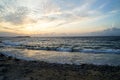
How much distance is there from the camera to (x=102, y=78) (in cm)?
675

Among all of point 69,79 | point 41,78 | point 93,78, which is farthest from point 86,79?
point 41,78

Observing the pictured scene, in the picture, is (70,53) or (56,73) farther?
(70,53)

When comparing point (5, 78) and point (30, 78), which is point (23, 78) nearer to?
point (30, 78)

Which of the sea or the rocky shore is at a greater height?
the rocky shore

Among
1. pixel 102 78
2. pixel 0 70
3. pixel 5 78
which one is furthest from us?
pixel 0 70

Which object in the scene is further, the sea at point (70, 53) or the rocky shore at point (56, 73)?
the sea at point (70, 53)

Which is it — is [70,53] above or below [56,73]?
below

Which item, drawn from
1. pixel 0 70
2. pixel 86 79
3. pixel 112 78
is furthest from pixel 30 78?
pixel 112 78

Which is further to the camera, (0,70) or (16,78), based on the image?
(0,70)

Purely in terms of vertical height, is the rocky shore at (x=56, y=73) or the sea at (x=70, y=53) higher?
the rocky shore at (x=56, y=73)

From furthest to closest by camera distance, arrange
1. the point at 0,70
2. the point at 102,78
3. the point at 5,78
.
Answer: the point at 0,70 → the point at 102,78 → the point at 5,78

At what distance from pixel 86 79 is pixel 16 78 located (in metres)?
3.34

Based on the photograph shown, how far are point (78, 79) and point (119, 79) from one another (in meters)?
1.99

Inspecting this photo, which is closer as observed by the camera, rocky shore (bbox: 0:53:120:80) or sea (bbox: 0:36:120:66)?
rocky shore (bbox: 0:53:120:80)
